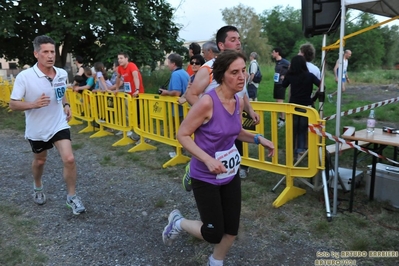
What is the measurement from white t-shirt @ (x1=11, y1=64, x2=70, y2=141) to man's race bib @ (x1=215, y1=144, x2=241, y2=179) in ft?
8.17

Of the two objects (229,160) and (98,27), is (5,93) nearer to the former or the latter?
(98,27)

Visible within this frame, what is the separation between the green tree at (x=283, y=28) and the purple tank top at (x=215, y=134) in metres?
71.4

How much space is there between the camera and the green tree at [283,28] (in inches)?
2874

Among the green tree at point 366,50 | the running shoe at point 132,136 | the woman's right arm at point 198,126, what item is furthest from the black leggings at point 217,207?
the green tree at point 366,50

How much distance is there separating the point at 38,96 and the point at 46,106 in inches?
5.8

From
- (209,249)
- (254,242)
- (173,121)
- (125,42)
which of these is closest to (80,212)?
(209,249)

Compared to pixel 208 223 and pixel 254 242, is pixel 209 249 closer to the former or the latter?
pixel 254 242

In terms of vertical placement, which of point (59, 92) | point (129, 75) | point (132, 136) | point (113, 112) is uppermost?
point (129, 75)

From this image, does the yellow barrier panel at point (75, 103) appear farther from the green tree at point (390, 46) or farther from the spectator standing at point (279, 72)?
the green tree at point (390, 46)

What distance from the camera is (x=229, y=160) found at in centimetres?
272

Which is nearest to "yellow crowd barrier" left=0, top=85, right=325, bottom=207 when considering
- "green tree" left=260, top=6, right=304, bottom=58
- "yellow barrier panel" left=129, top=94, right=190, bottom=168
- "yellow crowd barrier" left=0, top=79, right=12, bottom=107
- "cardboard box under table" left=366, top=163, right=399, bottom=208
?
"yellow barrier panel" left=129, top=94, right=190, bottom=168

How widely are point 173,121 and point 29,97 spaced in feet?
9.52

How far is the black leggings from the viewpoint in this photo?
2680 mm

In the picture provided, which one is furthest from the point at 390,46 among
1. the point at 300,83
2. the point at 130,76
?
the point at 300,83
